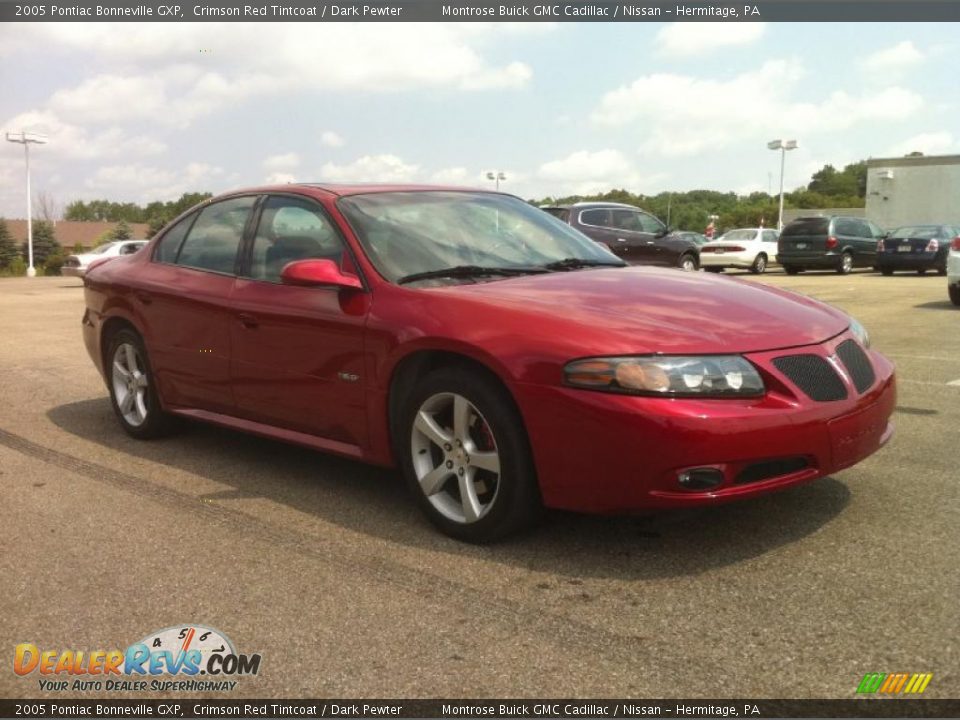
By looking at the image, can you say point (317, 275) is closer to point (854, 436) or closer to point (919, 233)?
point (854, 436)

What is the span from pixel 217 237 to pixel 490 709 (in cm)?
351

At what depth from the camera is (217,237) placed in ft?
17.5

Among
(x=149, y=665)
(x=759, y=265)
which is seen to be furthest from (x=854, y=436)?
(x=759, y=265)

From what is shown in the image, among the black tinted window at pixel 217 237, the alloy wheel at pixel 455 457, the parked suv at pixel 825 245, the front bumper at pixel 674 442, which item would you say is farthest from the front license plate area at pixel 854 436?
the parked suv at pixel 825 245

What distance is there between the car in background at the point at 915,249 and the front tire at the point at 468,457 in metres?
22.7

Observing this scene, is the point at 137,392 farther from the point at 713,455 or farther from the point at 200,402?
the point at 713,455

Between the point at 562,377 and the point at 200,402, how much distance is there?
2499 mm

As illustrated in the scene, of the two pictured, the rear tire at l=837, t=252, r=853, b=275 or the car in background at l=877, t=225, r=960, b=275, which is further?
the rear tire at l=837, t=252, r=853, b=275

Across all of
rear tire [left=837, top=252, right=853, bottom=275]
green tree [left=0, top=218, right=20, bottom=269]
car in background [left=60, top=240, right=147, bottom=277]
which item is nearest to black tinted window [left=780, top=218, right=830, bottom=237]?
rear tire [left=837, top=252, right=853, bottom=275]

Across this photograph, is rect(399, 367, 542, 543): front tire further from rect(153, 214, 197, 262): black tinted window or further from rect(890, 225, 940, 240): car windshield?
rect(890, 225, 940, 240): car windshield

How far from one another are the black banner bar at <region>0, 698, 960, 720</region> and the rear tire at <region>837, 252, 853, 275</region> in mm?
24635

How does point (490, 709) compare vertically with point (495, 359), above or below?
below

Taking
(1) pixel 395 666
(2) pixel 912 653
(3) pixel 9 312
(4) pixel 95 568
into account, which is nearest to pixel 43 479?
(4) pixel 95 568

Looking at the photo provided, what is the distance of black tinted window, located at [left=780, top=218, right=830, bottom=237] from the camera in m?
25.3
